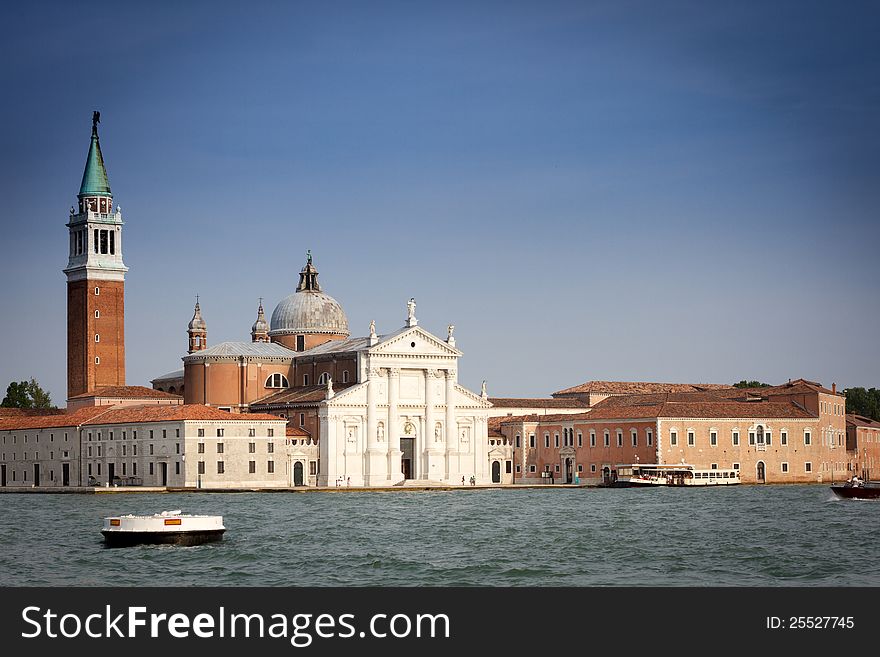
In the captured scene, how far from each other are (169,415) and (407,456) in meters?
12.6

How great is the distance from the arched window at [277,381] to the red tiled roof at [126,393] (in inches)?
183

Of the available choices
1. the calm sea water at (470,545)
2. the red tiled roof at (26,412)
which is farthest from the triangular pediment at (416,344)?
the calm sea water at (470,545)

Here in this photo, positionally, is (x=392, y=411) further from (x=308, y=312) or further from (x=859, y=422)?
(x=859, y=422)

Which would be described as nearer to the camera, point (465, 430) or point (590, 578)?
point (590, 578)

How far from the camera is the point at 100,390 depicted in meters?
78.0

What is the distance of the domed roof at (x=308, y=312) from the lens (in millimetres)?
83438

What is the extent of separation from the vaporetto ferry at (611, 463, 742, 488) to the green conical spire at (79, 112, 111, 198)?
2900 cm

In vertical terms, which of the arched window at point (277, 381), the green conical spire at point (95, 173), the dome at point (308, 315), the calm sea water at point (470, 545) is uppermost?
the green conical spire at point (95, 173)

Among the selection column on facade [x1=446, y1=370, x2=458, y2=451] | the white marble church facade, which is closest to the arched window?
the white marble church facade

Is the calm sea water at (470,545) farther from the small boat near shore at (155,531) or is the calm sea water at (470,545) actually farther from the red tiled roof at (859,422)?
the red tiled roof at (859,422)

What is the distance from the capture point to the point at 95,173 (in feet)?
268
